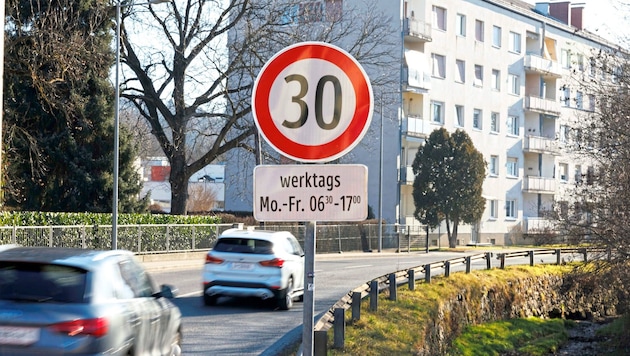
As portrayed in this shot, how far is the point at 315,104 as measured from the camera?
4910mm

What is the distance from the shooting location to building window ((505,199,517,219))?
67.8 meters

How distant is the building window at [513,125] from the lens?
67938mm

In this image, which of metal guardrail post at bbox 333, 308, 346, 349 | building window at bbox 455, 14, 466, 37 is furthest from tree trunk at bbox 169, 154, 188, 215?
metal guardrail post at bbox 333, 308, 346, 349

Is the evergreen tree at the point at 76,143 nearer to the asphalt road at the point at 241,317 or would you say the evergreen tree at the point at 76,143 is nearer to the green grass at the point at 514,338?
the asphalt road at the point at 241,317

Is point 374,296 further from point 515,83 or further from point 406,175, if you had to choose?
point 515,83

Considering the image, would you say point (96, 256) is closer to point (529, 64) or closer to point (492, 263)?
point (492, 263)

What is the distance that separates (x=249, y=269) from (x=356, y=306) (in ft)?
15.7

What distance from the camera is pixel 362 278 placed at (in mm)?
28062

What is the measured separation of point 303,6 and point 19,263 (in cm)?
3075

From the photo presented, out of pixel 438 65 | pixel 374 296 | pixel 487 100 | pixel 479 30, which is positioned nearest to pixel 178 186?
pixel 374 296

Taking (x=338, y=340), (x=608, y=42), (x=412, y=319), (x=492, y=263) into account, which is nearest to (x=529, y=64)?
(x=492, y=263)

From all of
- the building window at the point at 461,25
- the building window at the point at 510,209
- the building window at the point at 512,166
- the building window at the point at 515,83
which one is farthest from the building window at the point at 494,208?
the building window at the point at 461,25

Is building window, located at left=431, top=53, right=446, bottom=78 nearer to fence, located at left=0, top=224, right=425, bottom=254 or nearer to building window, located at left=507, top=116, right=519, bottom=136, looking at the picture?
building window, located at left=507, top=116, right=519, bottom=136

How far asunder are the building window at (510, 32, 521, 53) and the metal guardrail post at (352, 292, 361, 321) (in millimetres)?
55370
